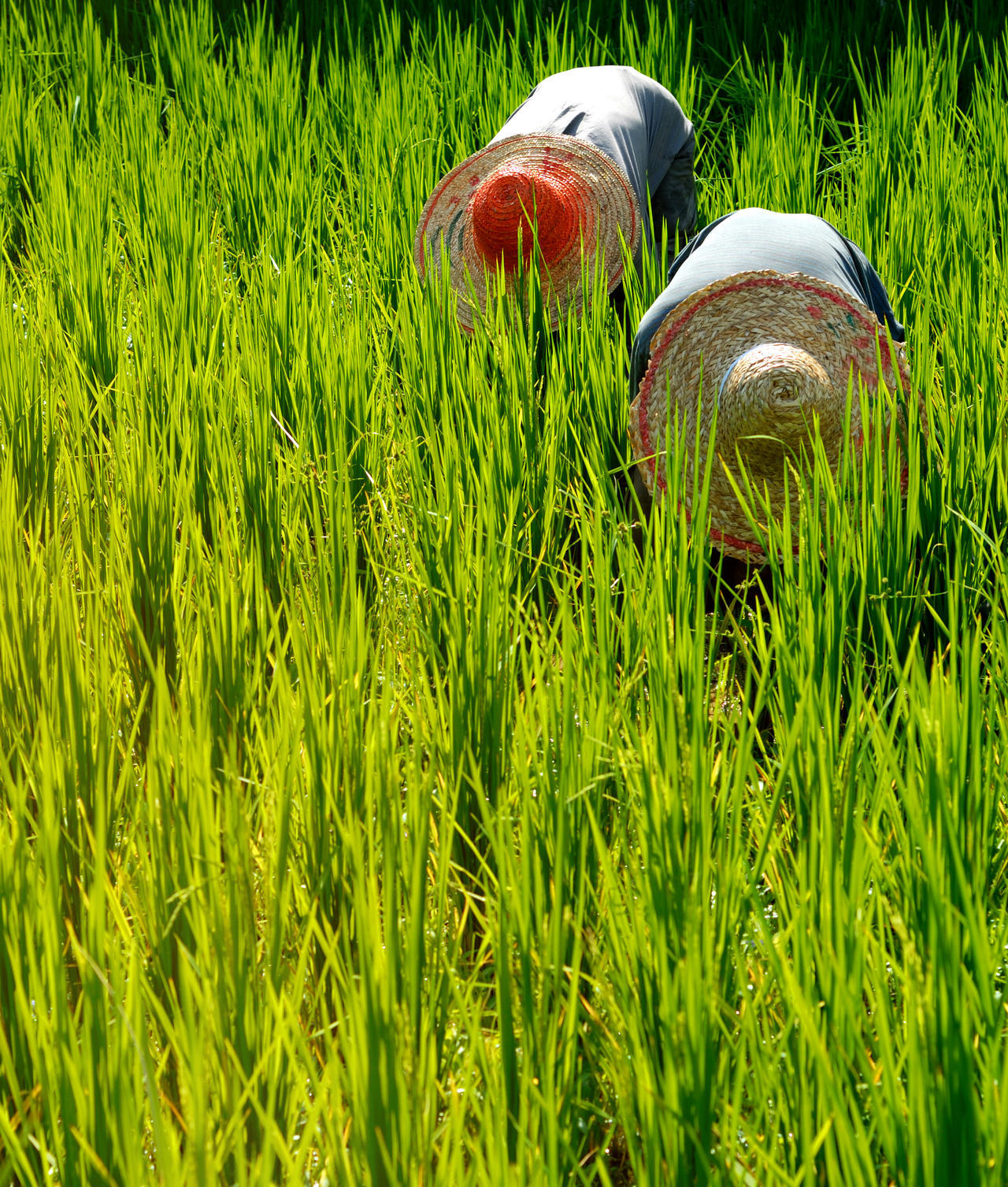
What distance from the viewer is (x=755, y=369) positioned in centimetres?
159

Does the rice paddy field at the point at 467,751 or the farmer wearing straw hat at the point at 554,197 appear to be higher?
the farmer wearing straw hat at the point at 554,197

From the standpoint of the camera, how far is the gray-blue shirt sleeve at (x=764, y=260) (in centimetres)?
179

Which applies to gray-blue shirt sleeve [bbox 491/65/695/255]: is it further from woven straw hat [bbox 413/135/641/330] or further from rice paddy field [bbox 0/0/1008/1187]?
rice paddy field [bbox 0/0/1008/1187]

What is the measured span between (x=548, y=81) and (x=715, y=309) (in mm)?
1261

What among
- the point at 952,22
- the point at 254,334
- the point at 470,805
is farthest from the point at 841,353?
the point at 952,22

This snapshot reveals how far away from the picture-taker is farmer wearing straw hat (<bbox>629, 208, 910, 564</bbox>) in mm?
1590

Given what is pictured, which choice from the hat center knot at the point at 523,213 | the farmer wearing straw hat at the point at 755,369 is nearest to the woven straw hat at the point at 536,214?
the hat center knot at the point at 523,213

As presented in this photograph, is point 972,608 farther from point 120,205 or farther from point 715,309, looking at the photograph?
point 120,205

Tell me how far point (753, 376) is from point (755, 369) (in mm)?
12

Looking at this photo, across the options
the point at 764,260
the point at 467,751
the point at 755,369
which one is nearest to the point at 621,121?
the point at 764,260

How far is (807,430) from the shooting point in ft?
5.25

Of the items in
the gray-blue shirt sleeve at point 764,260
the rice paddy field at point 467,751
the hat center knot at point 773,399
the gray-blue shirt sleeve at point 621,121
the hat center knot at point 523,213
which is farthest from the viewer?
the gray-blue shirt sleeve at point 621,121

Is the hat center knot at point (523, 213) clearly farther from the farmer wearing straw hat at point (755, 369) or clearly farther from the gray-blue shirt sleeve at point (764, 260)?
the farmer wearing straw hat at point (755, 369)

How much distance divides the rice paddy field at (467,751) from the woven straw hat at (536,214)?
0.11 metres
